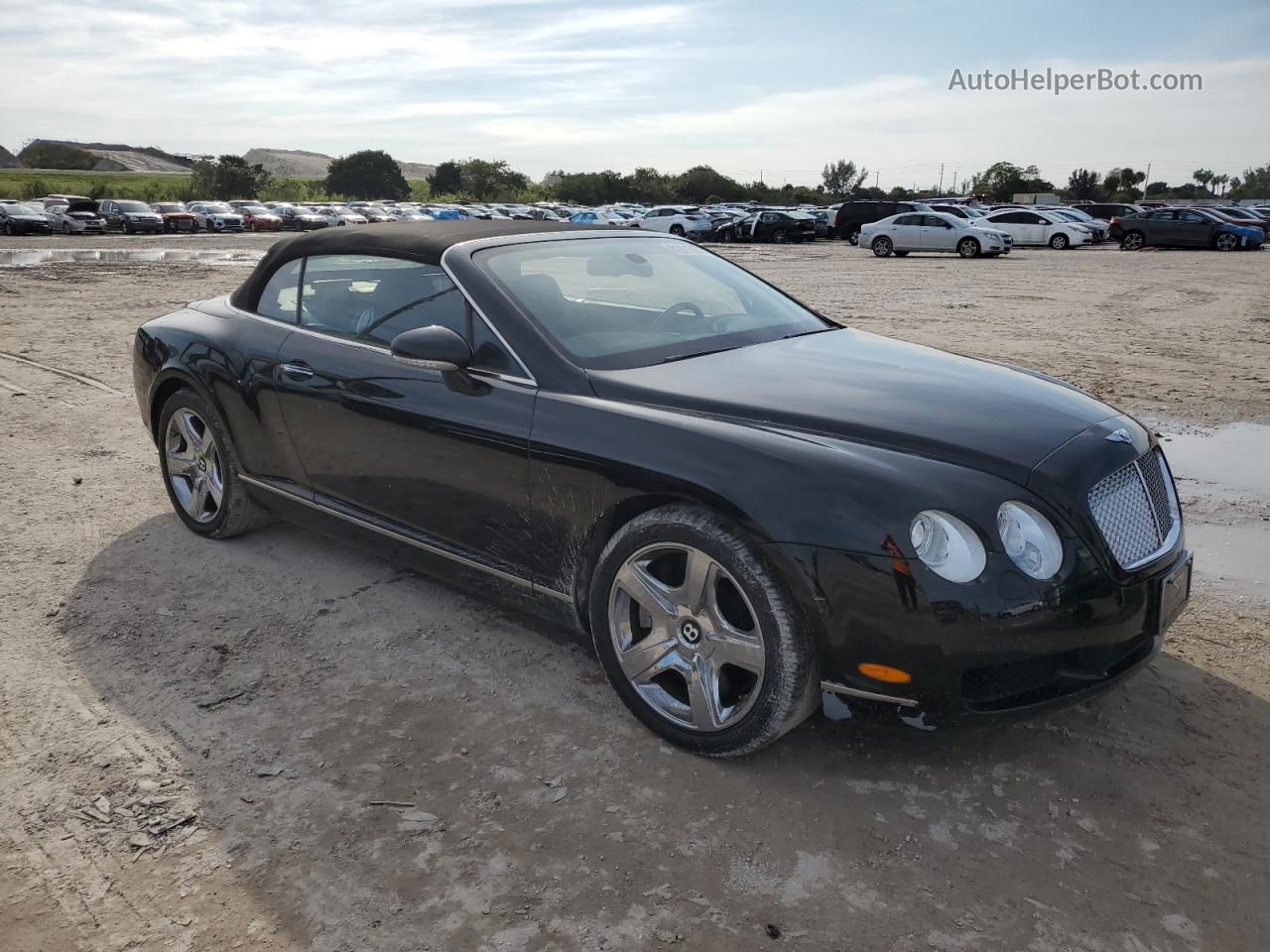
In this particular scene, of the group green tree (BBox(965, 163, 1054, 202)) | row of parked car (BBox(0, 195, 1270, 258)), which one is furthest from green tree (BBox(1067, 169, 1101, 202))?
row of parked car (BBox(0, 195, 1270, 258))

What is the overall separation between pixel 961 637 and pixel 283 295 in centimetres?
335

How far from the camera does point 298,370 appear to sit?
423cm

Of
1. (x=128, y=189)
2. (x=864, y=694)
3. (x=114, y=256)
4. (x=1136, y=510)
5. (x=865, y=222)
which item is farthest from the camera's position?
(x=128, y=189)

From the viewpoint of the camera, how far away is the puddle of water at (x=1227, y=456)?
5.88 m

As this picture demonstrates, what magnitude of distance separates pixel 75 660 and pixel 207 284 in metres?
16.0

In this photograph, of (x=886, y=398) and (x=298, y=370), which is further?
(x=298, y=370)

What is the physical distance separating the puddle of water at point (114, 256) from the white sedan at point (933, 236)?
59.6 feet

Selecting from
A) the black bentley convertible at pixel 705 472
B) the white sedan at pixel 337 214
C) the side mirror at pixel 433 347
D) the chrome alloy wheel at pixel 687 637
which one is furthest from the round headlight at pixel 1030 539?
the white sedan at pixel 337 214

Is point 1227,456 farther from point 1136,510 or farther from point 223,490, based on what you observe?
point 223,490

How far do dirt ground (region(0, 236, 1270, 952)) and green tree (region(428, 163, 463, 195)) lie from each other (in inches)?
4901

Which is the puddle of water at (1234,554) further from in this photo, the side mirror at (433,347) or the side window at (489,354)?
the side mirror at (433,347)

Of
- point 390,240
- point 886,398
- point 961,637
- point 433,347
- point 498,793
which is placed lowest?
point 498,793

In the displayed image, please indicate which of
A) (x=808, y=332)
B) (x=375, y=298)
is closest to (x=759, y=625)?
(x=808, y=332)

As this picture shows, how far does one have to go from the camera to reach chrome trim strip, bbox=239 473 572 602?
352 cm
